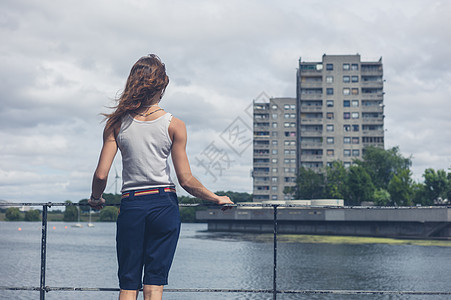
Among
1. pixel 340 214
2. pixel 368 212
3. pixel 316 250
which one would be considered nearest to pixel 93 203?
pixel 316 250

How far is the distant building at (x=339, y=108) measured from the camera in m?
102

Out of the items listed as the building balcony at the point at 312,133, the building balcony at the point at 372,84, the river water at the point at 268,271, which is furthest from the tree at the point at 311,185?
the river water at the point at 268,271

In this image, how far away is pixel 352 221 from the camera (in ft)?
235

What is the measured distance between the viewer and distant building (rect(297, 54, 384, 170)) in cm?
10244

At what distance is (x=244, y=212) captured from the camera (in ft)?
290

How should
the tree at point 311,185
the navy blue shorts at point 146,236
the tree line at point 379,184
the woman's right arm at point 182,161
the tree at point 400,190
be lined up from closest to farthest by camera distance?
the navy blue shorts at point 146,236 < the woman's right arm at point 182,161 < the tree line at point 379,184 < the tree at point 400,190 < the tree at point 311,185

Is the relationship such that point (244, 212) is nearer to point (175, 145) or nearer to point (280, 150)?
point (280, 150)

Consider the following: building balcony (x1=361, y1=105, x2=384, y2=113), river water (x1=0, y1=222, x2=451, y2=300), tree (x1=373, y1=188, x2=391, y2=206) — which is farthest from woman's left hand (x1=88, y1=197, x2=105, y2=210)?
building balcony (x1=361, y1=105, x2=384, y2=113)

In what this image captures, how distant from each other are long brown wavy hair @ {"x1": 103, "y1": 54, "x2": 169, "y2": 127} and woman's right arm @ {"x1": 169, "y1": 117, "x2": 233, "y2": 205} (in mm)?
248

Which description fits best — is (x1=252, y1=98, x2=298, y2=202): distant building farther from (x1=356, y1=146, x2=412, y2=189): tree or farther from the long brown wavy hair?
the long brown wavy hair

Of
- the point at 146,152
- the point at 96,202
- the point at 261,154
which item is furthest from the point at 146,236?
the point at 261,154

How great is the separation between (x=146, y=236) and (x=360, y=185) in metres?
80.0

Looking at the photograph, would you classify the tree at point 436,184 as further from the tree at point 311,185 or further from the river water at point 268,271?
the tree at point 311,185

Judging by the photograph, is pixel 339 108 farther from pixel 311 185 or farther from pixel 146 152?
pixel 146 152
